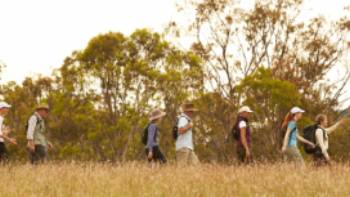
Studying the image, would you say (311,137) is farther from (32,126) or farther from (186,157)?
(32,126)

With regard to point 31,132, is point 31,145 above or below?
below

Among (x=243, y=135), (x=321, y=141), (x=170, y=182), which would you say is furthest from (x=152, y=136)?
(x=170, y=182)

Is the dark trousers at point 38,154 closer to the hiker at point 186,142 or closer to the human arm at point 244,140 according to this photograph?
the hiker at point 186,142

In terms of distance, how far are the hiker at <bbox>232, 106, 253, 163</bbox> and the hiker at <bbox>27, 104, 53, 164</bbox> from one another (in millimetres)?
3512

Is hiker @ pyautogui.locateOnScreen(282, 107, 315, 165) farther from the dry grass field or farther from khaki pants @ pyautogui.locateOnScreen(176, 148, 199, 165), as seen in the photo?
the dry grass field

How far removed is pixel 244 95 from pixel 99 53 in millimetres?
8416

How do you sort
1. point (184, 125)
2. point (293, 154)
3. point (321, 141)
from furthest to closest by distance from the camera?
1. point (293, 154)
2. point (321, 141)
3. point (184, 125)

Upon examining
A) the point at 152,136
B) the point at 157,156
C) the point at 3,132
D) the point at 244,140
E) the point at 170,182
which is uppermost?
the point at 3,132

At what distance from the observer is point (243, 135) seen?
44.3 feet

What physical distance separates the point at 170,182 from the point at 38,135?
18.6ft

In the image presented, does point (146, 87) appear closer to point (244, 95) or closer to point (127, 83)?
point (127, 83)

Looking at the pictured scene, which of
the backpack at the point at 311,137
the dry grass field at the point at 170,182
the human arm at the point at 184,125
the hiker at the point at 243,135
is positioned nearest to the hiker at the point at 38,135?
the dry grass field at the point at 170,182

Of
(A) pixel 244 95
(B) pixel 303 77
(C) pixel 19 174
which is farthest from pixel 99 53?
(C) pixel 19 174

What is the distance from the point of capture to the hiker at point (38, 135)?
13.6 metres
